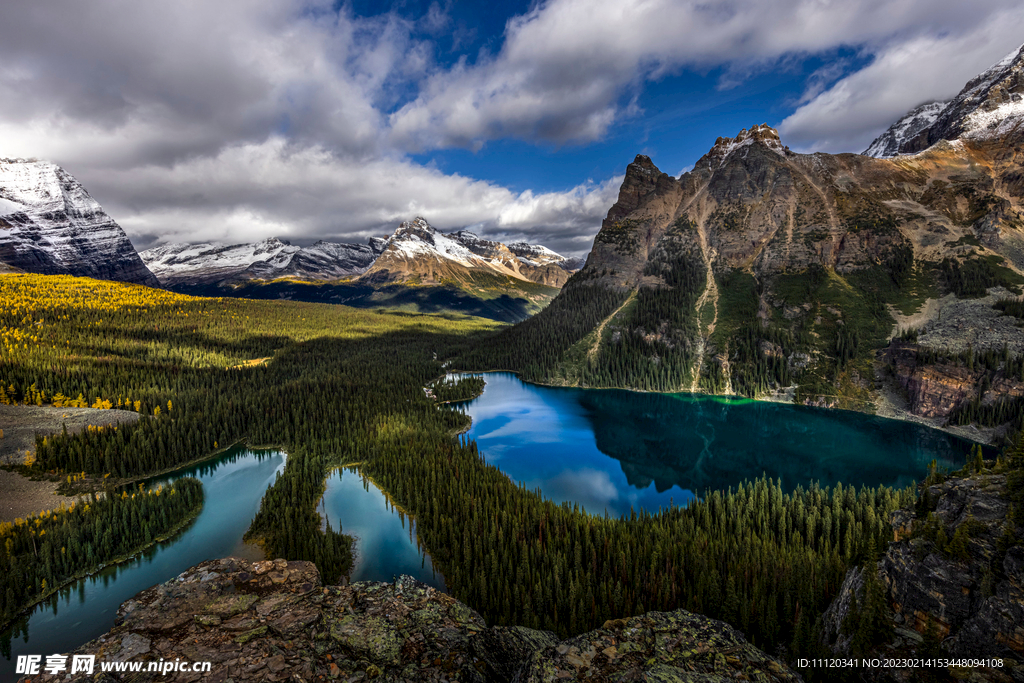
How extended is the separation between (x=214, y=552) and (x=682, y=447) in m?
75.6

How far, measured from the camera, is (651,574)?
34.2 m

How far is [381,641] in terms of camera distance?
19.8 meters

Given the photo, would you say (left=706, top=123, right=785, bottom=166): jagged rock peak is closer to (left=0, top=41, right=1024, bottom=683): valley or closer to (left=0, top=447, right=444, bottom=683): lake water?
(left=0, top=41, right=1024, bottom=683): valley

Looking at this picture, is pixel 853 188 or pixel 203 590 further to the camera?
pixel 853 188

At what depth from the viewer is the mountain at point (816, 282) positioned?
302 feet

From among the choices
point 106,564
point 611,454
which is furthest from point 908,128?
point 106,564

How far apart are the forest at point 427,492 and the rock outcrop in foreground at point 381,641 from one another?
1125 centimetres

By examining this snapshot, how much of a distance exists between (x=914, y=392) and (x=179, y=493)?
140 meters

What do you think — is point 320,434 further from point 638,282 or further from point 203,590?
point 638,282

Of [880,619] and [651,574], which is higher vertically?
[880,619]

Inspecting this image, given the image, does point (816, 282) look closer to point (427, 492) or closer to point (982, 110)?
point (982, 110)

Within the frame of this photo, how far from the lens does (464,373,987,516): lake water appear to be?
6125cm

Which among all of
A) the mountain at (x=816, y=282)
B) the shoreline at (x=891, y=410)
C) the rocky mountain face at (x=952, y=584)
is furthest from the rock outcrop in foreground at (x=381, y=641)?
the mountain at (x=816, y=282)

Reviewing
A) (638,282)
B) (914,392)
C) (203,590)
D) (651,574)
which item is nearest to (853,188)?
(638,282)
